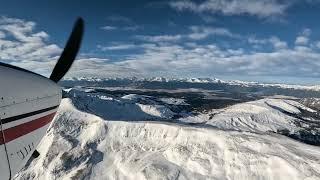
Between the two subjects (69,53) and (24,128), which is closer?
(24,128)

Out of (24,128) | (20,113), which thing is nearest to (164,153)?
(24,128)

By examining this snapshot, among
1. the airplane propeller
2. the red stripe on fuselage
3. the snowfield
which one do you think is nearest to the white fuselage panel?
the red stripe on fuselage

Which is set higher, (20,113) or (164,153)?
(20,113)

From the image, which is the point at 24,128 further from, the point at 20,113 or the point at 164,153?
the point at 164,153

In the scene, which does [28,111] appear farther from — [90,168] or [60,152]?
[60,152]

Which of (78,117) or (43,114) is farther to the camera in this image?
(78,117)

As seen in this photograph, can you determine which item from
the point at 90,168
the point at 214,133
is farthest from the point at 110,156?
the point at 214,133

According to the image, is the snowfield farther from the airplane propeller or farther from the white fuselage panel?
the white fuselage panel
